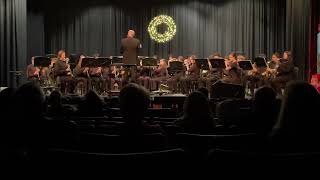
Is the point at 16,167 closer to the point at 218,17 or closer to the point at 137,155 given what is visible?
the point at 137,155

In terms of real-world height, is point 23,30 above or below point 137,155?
above

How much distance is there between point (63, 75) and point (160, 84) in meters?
3.34

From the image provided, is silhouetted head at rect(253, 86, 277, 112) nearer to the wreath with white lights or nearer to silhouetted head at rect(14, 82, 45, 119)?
silhouetted head at rect(14, 82, 45, 119)

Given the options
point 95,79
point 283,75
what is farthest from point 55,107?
point 95,79

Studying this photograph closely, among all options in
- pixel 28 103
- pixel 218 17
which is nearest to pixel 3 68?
pixel 218 17

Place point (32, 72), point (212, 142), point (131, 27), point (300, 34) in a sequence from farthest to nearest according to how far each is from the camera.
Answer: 1. point (131, 27)
2. point (32, 72)
3. point (300, 34)
4. point (212, 142)

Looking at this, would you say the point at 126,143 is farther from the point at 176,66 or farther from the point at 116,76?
the point at 116,76

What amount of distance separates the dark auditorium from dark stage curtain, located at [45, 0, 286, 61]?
0.04 meters

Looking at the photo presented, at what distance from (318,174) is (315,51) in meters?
11.8

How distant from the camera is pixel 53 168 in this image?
2047 millimetres

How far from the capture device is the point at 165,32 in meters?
19.1

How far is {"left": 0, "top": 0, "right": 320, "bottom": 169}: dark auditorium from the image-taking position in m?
2.84

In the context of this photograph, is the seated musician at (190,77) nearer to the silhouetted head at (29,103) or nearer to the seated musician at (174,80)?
the seated musician at (174,80)

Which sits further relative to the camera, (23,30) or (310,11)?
(23,30)
